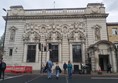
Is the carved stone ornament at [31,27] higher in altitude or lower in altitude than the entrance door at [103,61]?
higher

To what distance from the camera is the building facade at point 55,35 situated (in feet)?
101

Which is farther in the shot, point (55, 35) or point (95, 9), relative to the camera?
point (95, 9)

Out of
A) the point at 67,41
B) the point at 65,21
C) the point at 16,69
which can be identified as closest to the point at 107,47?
the point at 67,41

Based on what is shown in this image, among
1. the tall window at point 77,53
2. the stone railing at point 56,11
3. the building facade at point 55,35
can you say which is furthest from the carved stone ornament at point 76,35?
the stone railing at point 56,11

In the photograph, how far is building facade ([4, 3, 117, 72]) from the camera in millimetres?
30708

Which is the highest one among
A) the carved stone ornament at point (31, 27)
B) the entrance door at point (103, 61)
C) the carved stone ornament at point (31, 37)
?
the carved stone ornament at point (31, 27)

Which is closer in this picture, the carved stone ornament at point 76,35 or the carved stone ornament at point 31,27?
the carved stone ornament at point 76,35

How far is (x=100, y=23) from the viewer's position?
1247 inches

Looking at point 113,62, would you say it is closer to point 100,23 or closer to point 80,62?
point 80,62

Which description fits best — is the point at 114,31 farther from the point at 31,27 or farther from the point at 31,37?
the point at 31,27

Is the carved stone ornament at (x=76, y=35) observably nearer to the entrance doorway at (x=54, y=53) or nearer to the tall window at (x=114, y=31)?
the entrance doorway at (x=54, y=53)

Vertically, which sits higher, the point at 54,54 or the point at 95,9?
the point at 95,9

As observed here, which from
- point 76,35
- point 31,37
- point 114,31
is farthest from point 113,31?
point 31,37

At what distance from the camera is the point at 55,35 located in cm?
3197
